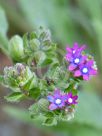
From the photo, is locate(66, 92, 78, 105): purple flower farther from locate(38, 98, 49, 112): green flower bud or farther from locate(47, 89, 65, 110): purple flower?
locate(38, 98, 49, 112): green flower bud

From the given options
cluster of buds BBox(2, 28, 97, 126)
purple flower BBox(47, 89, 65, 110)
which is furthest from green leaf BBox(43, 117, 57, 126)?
purple flower BBox(47, 89, 65, 110)

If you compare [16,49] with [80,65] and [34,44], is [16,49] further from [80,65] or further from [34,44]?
[80,65]

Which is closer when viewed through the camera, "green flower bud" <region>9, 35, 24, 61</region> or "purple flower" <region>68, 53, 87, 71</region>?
"purple flower" <region>68, 53, 87, 71</region>

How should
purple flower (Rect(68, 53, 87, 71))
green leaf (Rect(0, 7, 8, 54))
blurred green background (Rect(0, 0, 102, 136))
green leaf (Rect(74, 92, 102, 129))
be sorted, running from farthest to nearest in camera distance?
blurred green background (Rect(0, 0, 102, 136)) → green leaf (Rect(74, 92, 102, 129)) → green leaf (Rect(0, 7, 8, 54)) → purple flower (Rect(68, 53, 87, 71))

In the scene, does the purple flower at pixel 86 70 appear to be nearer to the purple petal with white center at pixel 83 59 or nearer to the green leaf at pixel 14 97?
the purple petal with white center at pixel 83 59

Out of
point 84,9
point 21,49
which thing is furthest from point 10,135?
point 21,49

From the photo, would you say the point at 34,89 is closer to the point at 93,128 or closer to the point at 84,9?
the point at 93,128
